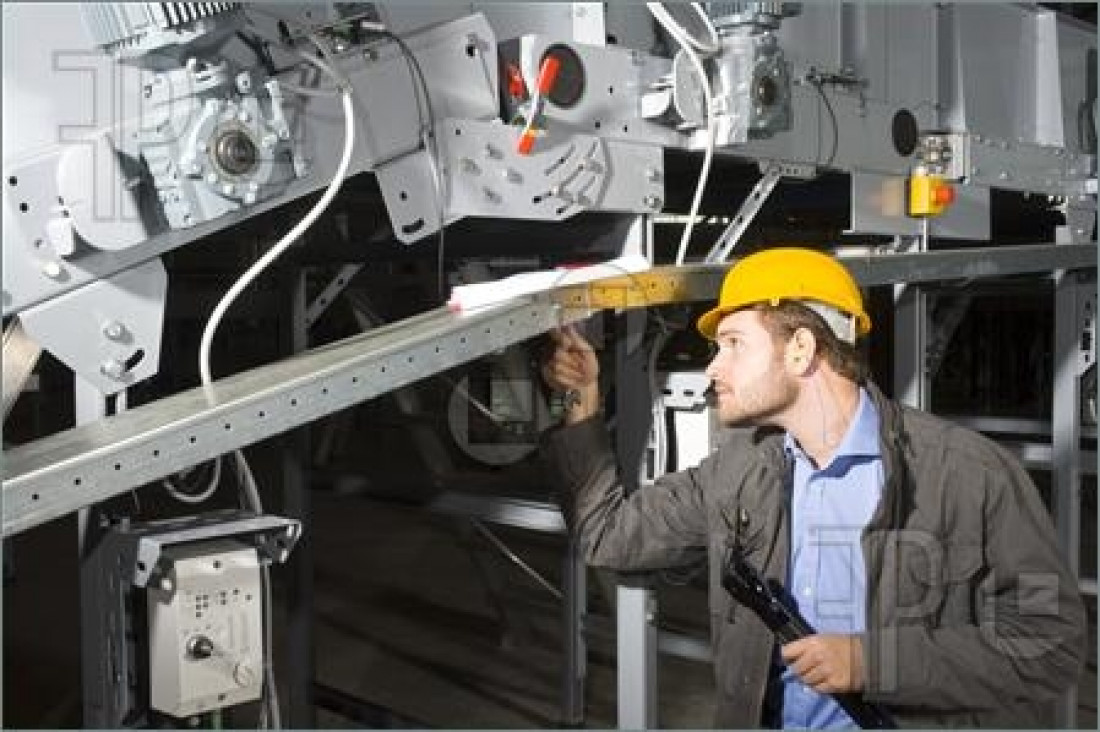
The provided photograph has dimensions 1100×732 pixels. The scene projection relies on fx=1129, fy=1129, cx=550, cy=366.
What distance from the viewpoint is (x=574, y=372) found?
1995 mm

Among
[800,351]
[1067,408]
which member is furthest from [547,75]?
[1067,408]

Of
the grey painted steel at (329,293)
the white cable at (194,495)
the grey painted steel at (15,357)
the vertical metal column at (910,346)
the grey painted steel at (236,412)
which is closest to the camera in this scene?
the grey painted steel at (236,412)

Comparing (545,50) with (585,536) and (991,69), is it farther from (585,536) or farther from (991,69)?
(991,69)

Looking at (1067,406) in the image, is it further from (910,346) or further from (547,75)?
(547,75)

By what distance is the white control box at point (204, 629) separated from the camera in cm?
162

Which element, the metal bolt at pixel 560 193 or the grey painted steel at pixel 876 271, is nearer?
the grey painted steel at pixel 876 271

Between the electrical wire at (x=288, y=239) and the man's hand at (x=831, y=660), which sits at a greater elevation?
the electrical wire at (x=288, y=239)

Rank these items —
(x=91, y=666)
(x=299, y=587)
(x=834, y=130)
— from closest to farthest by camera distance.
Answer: (x=91, y=666) → (x=834, y=130) → (x=299, y=587)

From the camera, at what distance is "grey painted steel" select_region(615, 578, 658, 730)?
202 centimetres

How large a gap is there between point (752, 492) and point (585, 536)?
0.34 metres

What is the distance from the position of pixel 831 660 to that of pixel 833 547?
0.22m

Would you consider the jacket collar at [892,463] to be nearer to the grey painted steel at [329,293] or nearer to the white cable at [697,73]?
A: the white cable at [697,73]

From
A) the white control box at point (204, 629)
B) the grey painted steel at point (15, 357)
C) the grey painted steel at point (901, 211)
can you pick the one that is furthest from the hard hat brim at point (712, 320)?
the grey painted steel at point (15, 357)

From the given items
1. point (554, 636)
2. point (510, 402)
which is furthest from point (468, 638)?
point (510, 402)
